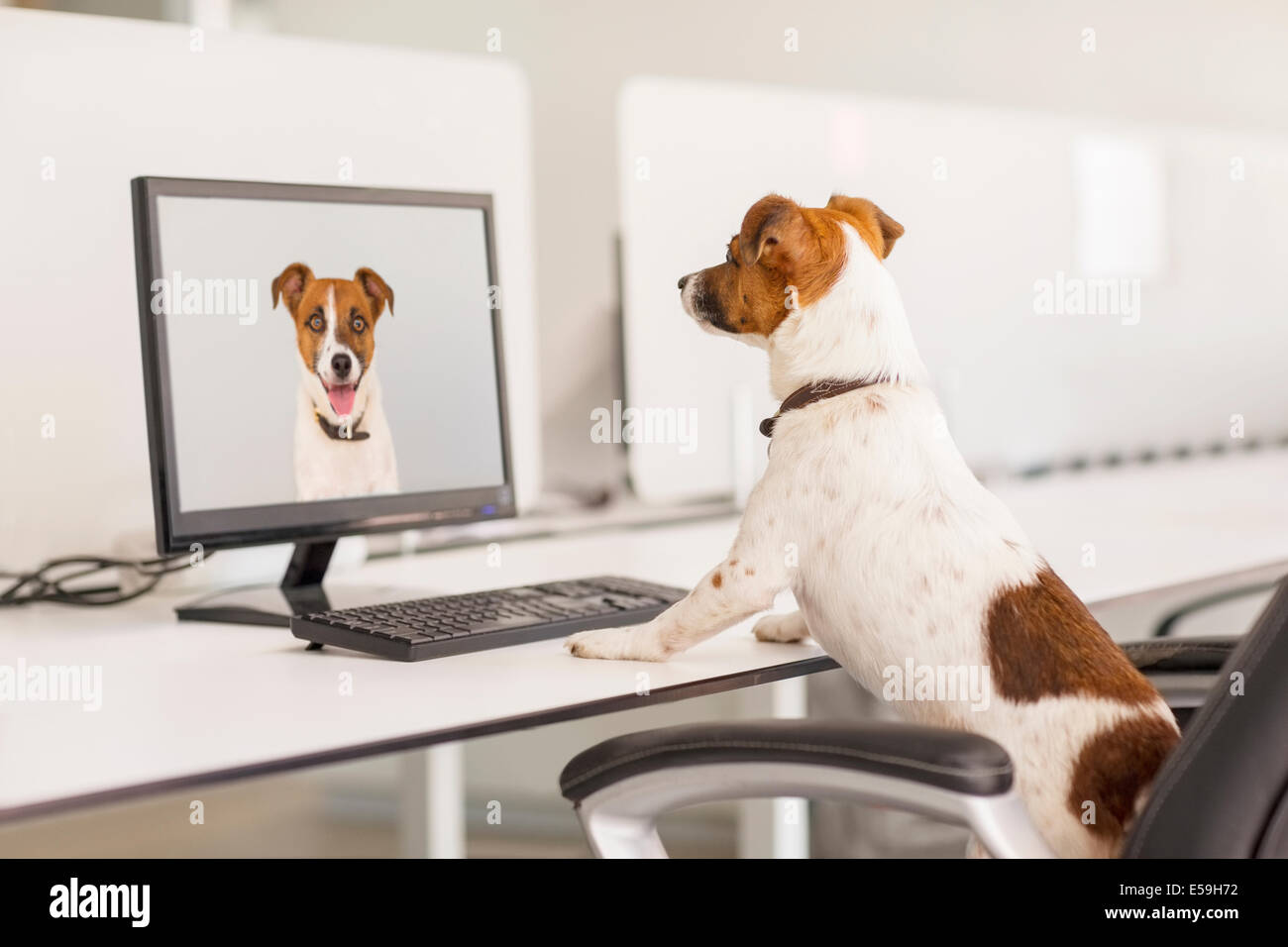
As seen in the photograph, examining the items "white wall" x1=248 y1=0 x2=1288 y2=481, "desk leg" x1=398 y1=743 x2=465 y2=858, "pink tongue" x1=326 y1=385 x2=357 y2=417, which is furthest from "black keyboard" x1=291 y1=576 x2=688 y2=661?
"white wall" x1=248 y1=0 x2=1288 y2=481

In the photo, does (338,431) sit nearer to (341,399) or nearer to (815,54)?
(341,399)

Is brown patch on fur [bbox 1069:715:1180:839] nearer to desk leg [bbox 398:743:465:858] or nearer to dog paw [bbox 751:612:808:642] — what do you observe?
dog paw [bbox 751:612:808:642]

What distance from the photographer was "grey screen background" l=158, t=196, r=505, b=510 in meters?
1.33

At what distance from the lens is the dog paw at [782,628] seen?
120cm

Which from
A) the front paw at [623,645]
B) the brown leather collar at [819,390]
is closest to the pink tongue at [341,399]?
the front paw at [623,645]

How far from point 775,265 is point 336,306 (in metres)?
0.53

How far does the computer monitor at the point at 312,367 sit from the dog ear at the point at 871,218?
0.48m

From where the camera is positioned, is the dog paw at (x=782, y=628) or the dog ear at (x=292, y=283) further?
the dog ear at (x=292, y=283)

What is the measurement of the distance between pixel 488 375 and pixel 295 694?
0.56m

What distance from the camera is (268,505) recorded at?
4.48ft

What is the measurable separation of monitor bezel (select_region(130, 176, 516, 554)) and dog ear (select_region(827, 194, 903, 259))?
475mm

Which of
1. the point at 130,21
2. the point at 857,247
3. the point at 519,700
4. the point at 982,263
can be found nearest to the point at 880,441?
the point at 857,247

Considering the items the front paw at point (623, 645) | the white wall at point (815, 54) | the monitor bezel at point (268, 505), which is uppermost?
the white wall at point (815, 54)

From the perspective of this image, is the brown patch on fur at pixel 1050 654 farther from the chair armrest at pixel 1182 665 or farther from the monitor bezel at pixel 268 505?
the monitor bezel at pixel 268 505
